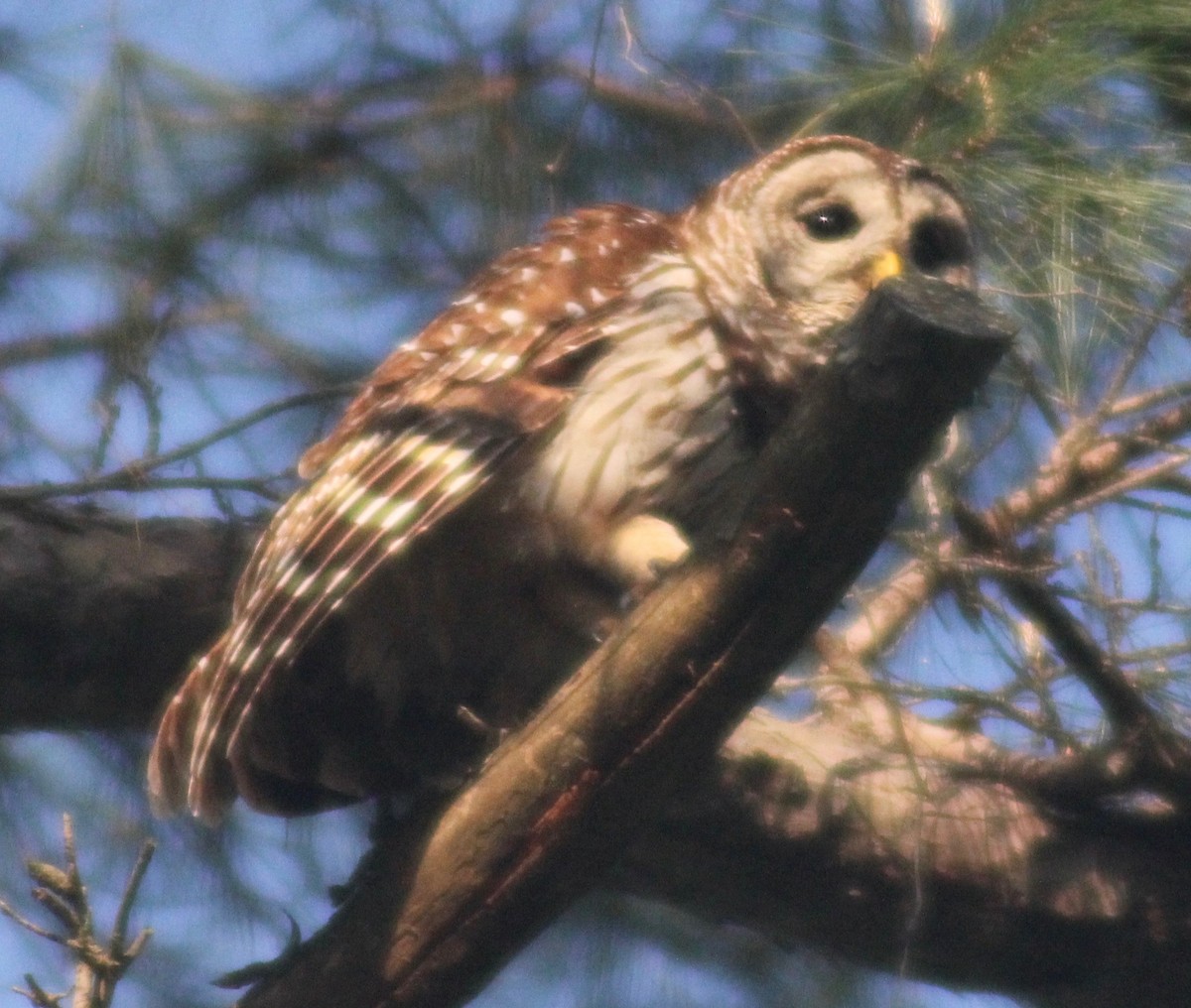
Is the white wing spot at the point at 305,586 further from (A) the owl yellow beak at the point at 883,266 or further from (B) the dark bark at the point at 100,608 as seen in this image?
(A) the owl yellow beak at the point at 883,266

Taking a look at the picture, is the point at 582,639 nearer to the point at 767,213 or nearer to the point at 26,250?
the point at 767,213

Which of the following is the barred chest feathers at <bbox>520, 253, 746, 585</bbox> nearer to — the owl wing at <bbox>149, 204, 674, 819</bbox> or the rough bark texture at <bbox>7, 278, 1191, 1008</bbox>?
the owl wing at <bbox>149, 204, 674, 819</bbox>

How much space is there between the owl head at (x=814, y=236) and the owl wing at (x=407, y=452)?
0.34 ft

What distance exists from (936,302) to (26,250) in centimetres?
136

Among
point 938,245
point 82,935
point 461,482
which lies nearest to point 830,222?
point 938,245

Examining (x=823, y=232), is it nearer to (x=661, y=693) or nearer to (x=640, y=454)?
(x=640, y=454)

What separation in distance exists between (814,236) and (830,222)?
42 millimetres

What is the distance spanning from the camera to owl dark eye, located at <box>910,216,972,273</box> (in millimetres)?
2248

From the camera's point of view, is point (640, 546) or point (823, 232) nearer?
point (640, 546)

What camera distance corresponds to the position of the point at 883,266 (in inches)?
93.0

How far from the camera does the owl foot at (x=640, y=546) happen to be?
212 cm

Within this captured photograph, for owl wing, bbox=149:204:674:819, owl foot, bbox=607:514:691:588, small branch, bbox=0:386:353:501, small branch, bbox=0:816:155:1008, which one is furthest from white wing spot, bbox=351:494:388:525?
small branch, bbox=0:816:155:1008

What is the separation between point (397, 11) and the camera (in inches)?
94.9

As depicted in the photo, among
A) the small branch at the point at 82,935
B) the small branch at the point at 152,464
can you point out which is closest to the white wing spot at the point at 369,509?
the small branch at the point at 152,464
